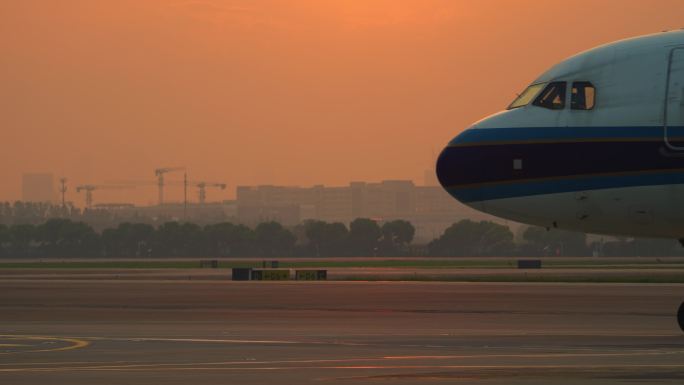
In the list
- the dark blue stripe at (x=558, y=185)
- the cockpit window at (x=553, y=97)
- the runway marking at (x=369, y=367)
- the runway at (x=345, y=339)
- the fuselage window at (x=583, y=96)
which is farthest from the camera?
the cockpit window at (x=553, y=97)

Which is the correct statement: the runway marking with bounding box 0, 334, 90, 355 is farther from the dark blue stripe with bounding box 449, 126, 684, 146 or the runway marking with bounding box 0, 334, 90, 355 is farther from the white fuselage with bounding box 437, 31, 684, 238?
the dark blue stripe with bounding box 449, 126, 684, 146

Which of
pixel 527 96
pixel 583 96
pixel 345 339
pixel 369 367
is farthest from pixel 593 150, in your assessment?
pixel 345 339

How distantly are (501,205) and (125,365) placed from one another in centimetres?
827

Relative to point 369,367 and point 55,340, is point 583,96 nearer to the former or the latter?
point 369,367

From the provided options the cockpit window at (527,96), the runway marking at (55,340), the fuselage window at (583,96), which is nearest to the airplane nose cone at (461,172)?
the cockpit window at (527,96)

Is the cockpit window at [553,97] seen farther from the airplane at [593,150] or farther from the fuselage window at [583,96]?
the fuselage window at [583,96]

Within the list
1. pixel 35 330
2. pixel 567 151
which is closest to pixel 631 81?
pixel 567 151

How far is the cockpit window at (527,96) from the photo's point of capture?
3052cm

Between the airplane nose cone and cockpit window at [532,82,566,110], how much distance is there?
5.96 feet

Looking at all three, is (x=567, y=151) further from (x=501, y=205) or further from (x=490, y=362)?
(x=490, y=362)

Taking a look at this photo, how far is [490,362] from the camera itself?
1062 inches

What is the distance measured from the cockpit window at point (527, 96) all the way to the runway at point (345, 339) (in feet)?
16.8

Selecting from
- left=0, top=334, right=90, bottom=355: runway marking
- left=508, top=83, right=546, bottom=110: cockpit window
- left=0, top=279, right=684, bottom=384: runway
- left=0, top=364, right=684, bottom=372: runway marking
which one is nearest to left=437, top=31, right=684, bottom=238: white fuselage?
left=508, top=83, right=546, bottom=110: cockpit window

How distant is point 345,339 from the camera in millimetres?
33562
